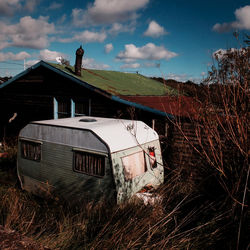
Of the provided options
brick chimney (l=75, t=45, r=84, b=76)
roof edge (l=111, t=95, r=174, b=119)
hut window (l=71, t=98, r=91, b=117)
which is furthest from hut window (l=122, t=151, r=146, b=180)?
brick chimney (l=75, t=45, r=84, b=76)

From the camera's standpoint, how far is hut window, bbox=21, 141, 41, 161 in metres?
6.15

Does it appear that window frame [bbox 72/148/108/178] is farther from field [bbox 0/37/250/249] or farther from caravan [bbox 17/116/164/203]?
field [bbox 0/37/250/249]

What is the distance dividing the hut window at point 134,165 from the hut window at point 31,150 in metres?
2.73

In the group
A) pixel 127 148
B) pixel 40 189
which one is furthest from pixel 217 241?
pixel 40 189

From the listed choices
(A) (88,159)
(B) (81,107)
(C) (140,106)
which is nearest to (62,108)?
(B) (81,107)

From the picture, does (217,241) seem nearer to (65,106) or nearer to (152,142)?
(152,142)

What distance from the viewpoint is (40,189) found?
6188 millimetres

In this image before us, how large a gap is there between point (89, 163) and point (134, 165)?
3.57ft

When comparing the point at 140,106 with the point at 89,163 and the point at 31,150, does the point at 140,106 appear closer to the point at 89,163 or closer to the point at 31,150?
the point at 89,163

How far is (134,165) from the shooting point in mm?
5219

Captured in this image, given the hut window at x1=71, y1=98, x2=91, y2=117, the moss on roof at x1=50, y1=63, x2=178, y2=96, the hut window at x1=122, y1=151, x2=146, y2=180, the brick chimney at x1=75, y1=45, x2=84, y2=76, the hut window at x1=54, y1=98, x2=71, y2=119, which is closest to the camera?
the hut window at x1=122, y1=151, x2=146, y2=180

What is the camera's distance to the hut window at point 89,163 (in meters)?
4.88

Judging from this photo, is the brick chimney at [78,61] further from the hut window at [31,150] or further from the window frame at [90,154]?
the window frame at [90,154]

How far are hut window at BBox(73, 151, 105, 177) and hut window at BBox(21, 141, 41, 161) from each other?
1.48m
